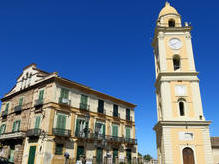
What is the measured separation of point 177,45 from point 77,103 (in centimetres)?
1459

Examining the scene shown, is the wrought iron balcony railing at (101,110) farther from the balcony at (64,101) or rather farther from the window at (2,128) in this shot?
the window at (2,128)

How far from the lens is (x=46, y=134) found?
23375 millimetres

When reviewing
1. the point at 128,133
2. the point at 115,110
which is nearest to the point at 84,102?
the point at 115,110

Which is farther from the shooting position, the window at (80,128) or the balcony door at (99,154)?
the balcony door at (99,154)

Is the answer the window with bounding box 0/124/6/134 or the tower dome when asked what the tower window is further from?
the window with bounding box 0/124/6/134

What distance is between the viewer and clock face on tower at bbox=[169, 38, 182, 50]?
79.5 ft

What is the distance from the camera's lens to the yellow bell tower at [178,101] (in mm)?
19359

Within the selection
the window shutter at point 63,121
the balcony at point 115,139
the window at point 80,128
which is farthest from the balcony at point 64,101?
the balcony at point 115,139

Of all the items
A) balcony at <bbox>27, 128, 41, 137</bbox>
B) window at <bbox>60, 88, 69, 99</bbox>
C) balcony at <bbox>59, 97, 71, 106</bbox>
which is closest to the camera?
balcony at <bbox>27, 128, 41, 137</bbox>

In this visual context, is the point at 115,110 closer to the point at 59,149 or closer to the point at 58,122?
the point at 58,122

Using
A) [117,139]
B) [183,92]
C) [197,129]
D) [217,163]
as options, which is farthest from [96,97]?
[217,163]

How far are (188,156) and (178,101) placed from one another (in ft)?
17.7

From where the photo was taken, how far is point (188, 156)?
63.2 feet

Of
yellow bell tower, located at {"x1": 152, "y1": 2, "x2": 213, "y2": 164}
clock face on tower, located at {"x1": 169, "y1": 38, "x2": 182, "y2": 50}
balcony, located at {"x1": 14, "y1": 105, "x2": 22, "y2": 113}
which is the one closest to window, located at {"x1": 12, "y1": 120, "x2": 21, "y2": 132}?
balcony, located at {"x1": 14, "y1": 105, "x2": 22, "y2": 113}
